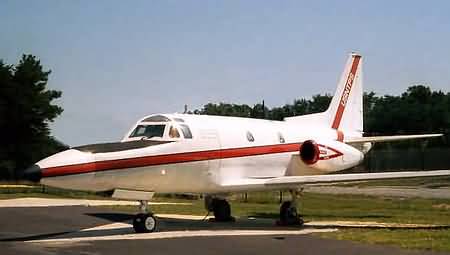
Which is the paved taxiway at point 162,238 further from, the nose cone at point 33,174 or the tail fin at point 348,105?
the tail fin at point 348,105

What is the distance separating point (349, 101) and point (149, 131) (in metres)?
10.9

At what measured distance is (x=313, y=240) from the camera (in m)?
17.0

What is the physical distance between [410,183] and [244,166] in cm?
3497

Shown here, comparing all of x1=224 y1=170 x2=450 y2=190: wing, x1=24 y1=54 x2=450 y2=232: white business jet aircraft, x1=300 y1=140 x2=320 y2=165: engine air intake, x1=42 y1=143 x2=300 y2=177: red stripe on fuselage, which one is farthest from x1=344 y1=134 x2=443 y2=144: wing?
x1=224 y1=170 x2=450 y2=190: wing

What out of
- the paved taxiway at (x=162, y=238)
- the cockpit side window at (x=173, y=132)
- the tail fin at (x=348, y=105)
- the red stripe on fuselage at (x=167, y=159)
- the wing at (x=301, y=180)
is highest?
the tail fin at (x=348, y=105)

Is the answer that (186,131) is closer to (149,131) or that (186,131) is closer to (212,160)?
(149,131)

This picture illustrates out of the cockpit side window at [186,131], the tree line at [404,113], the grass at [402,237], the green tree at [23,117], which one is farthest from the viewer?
the tree line at [404,113]

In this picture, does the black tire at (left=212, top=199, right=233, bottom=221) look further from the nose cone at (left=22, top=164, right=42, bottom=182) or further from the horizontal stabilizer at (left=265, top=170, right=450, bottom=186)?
the nose cone at (left=22, top=164, right=42, bottom=182)

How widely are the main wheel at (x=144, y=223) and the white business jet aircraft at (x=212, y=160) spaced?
0.08ft

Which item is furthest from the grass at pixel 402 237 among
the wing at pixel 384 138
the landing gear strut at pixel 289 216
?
the wing at pixel 384 138

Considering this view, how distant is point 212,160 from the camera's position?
2064 centimetres

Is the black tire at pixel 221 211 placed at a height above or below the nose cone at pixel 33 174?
below

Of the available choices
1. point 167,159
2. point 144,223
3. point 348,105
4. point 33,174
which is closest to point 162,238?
point 144,223

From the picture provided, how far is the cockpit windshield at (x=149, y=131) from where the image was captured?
19547mm
